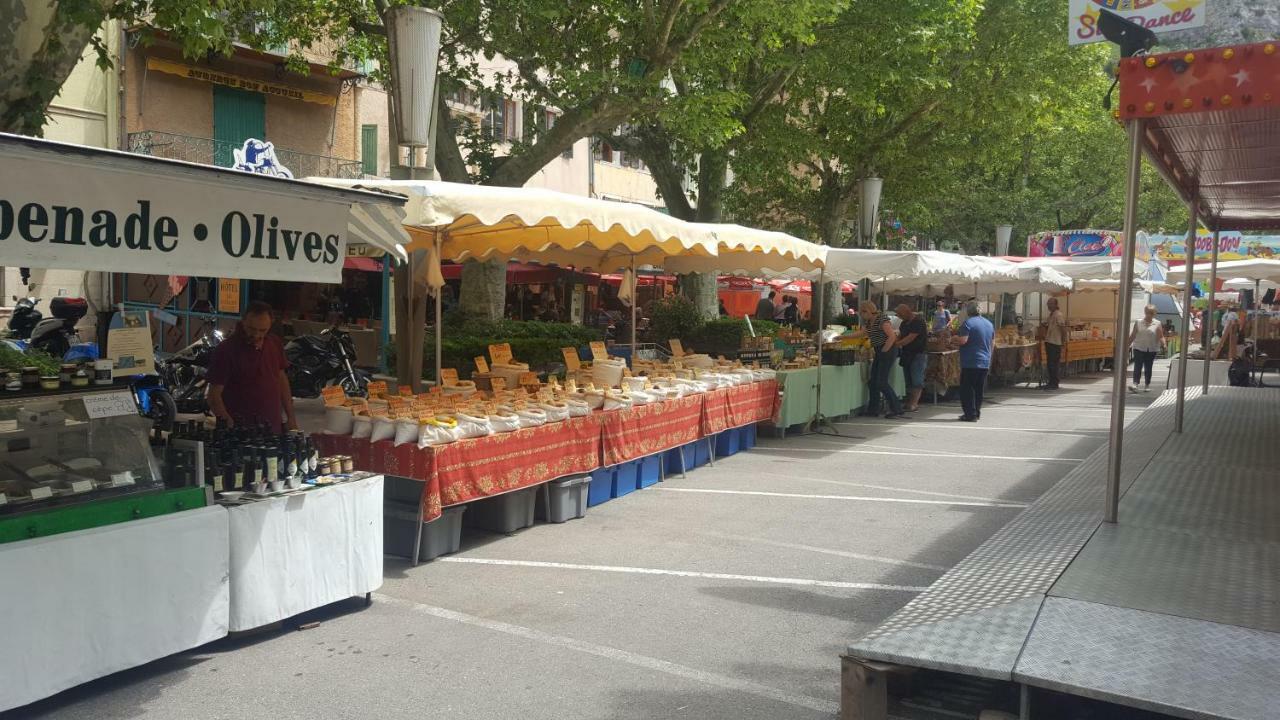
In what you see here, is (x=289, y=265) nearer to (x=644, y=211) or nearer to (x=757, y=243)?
(x=644, y=211)

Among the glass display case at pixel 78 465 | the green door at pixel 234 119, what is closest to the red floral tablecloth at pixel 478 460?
the glass display case at pixel 78 465

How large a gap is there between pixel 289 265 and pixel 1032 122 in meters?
20.7

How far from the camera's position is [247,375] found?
21.4 feet

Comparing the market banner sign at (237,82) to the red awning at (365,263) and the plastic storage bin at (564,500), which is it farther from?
the plastic storage bin at (564,500)

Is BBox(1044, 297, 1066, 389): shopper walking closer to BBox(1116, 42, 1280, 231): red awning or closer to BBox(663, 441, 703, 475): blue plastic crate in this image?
BBox(1116, 42, 1280, 231): red awning

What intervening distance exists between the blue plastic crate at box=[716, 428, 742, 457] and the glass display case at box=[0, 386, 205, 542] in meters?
7.35

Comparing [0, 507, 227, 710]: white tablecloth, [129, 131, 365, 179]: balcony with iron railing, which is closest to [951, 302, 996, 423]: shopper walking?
[129, 131, 365, 179]: balcony with iron railing

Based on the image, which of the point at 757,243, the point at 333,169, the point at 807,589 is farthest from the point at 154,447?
the point at 333,169

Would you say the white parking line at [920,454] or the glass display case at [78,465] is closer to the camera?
the glass display case at [78,465]

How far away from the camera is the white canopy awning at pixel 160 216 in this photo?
396cm

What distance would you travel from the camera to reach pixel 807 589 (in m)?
6.28

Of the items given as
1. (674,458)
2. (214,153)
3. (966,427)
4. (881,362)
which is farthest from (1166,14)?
(214,153)

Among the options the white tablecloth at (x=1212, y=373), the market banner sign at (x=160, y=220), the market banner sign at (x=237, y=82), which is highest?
the market banner sign at (x=237, y=82)

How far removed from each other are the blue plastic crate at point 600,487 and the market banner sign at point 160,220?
3.86m
